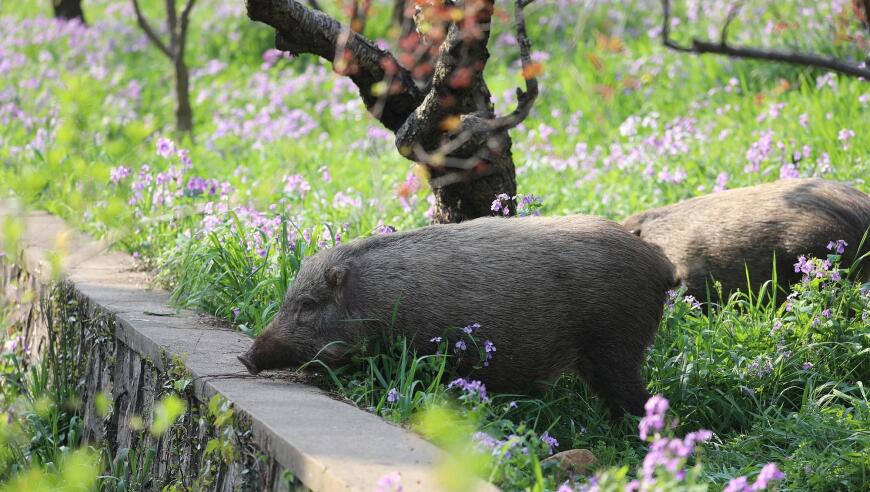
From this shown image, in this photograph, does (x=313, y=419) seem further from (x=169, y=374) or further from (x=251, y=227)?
(x=251, y=227)

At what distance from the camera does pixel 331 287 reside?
4.47 m

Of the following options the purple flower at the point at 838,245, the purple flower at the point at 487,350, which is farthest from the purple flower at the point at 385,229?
the purple flower at the point at 838,245

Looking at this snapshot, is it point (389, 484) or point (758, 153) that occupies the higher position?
point (758, 153)

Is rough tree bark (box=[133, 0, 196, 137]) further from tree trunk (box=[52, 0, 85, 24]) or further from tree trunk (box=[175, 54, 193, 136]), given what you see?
tree trunk (box=[52, 0, 85, 24])

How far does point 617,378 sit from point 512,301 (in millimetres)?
493

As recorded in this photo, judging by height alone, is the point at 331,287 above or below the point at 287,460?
above

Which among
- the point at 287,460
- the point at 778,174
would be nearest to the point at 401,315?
the point at 287,460

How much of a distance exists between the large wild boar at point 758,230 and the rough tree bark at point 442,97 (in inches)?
36.0

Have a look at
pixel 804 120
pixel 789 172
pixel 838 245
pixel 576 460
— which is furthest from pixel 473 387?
pixel 804 120

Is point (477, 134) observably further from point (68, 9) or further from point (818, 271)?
point (68, 9)

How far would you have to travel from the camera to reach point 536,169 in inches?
332

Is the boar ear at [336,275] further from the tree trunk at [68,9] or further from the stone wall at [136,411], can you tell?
the tree trunk at [68,9]

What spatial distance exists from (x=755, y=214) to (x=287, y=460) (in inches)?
119

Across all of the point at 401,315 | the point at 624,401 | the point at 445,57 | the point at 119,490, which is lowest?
the point at 119,490
